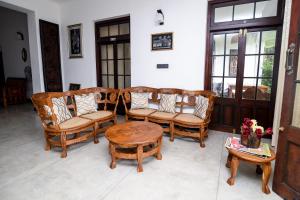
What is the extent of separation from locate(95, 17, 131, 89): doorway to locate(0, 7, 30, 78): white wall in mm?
3282

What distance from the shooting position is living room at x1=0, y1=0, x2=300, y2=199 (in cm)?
192

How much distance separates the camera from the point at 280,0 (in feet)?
9.69

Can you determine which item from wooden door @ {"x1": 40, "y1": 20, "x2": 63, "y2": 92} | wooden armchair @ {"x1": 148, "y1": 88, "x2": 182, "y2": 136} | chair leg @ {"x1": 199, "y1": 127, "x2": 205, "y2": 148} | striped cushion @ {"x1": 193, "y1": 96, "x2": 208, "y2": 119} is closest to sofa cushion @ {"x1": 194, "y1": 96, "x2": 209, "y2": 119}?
striped cushion @ {"x1": 193, "y1": 96, "x2": 208, "y2": 119}

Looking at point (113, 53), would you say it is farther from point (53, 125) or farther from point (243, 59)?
point (243, 59)

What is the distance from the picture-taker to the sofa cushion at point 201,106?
314cm

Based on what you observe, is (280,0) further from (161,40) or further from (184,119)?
(184,119)

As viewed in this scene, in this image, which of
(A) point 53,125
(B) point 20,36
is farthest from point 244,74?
(B) point 20,36

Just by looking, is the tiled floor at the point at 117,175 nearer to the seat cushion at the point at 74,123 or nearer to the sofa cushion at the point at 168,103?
the seat cushion at the point at 74,123

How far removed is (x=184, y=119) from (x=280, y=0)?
2478 mm

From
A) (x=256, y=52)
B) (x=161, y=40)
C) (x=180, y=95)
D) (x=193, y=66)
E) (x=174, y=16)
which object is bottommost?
(x=180, y=95)

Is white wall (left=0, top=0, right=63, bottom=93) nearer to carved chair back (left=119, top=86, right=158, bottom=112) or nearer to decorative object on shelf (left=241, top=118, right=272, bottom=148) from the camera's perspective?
carved chair back (left=119, top=86, right=158, bottom=112)

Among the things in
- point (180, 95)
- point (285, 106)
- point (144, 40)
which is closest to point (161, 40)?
point (144, 40)

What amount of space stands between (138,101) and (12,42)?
5.93 metres

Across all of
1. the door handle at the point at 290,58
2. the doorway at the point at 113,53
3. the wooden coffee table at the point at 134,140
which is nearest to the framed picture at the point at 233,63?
the door handle at the point at 290,58
